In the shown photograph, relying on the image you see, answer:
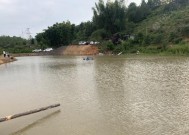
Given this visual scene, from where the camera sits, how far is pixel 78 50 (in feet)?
194

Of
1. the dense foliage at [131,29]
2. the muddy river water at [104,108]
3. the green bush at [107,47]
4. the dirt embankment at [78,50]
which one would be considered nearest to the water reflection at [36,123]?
the muddy river water at [104,108]

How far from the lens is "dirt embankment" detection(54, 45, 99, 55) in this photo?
56144 mm

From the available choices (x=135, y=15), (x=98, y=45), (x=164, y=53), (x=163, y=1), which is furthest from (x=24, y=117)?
(x=163, y=1)

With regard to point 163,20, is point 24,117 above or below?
below

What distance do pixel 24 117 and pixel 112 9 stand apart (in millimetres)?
49398

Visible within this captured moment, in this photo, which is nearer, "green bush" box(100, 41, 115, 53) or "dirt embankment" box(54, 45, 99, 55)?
"green bush" box(100, 41, 115, 53)

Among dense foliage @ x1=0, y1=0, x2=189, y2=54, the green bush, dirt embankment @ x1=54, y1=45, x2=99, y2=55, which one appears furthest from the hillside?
dirt embankment @ x1=54, y1=45, x2=99, y2=55

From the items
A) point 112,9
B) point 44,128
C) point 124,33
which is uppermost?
point 112,9

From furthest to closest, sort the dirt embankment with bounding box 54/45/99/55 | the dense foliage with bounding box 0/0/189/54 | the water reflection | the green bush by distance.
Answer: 1. the dirt embankment with bounding box 54/45/99/55
2. the green bush
3. the dense foliage with bounding box 0/0/189/54
4. the water reflection

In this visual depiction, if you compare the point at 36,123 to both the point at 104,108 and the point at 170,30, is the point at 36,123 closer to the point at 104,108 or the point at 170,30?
the point at 104,108

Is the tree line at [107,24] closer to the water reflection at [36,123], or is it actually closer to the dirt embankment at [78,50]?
the dirt embankment at [78,50]

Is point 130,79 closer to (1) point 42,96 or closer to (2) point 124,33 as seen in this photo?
(1) point 42,96

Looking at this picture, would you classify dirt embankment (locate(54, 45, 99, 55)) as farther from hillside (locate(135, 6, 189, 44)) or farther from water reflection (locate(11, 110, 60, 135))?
water reflection (locate(11, 110, 60, 135))

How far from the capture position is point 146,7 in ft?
228
